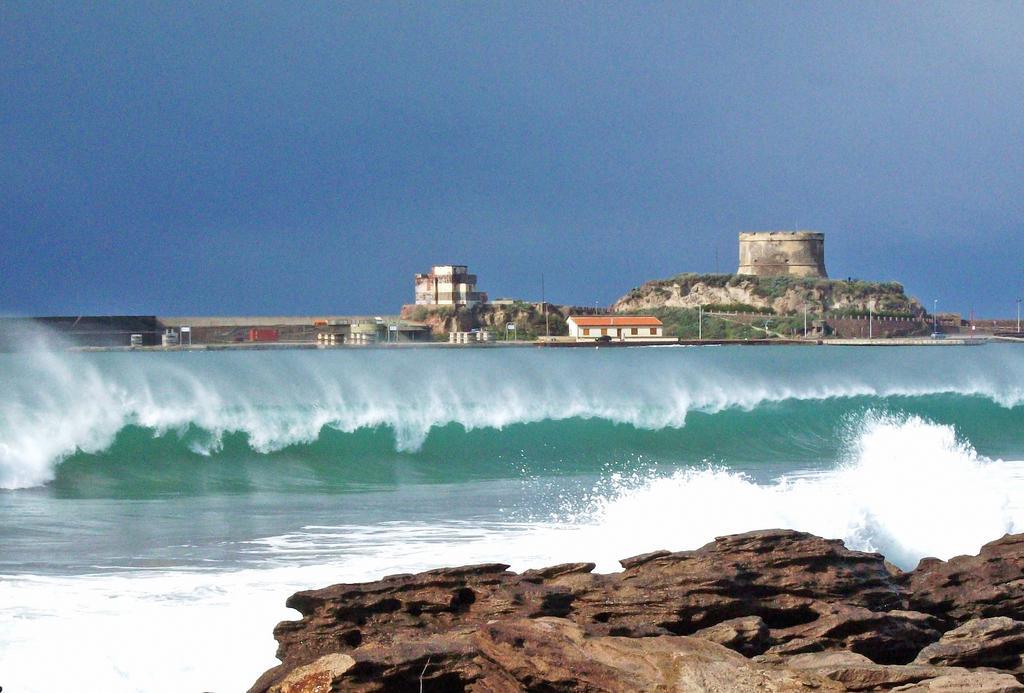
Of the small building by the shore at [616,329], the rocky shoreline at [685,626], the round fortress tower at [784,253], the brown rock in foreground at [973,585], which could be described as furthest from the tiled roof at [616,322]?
the rocky shoreline at [685,626]

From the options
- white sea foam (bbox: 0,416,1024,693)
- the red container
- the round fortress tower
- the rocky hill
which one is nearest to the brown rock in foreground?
white sea foam (bbox: 0,416,1024,693)

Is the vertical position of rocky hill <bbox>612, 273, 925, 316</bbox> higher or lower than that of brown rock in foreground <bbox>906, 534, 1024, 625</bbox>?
higher

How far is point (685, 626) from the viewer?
272 inches

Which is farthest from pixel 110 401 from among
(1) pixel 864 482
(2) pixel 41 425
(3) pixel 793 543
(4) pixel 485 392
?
(3) pixel 793 543

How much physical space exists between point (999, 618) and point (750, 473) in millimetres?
12963

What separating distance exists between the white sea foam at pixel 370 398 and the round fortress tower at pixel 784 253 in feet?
198

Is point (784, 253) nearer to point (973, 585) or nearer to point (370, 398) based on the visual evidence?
point (370, 398)

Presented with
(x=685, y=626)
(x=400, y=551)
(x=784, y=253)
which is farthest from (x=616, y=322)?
(x=685, y=626)

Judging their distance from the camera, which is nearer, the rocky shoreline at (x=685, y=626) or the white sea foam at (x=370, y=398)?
the rocky shoreline at (x=685, y=626)

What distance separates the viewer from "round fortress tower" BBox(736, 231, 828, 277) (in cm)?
11175

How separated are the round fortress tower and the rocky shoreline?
10571 cm

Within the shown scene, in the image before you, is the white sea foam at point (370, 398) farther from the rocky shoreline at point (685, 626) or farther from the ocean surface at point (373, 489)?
the rocky shoreline at point (685, 626)

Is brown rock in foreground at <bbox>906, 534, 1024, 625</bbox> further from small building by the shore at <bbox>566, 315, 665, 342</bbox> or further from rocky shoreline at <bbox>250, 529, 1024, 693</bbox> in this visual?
Answer: small building by the shore at <bbox>566, 315, 665, 342</bbox>

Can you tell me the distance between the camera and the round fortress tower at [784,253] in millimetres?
111750
